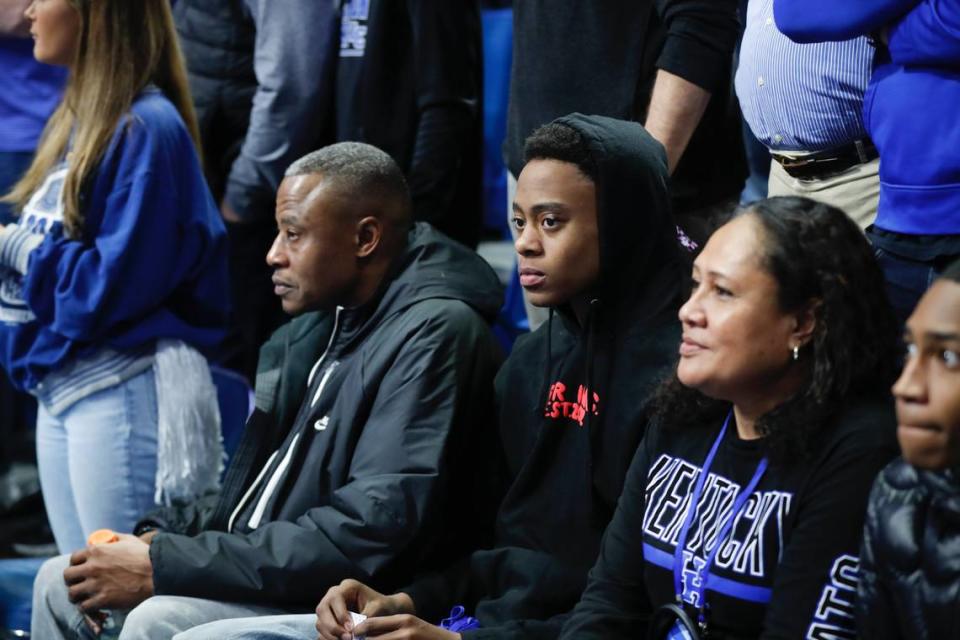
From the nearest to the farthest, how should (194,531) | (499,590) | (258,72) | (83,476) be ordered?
(499,590), (194,531), (83,476), (258,72)

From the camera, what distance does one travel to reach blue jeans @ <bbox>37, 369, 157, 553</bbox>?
13.4 ft

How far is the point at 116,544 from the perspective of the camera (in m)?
3.51

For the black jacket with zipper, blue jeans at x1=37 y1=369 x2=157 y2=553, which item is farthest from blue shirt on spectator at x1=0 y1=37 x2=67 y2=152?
the black jacket with zipper

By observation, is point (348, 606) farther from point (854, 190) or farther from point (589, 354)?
point (854, 190)

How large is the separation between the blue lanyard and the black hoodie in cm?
38

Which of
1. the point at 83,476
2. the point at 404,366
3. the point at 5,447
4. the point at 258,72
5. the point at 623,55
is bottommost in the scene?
the point at 5,447

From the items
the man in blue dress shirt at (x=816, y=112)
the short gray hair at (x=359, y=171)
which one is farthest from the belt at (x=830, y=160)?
the short gray hair at (x=359, y=171)

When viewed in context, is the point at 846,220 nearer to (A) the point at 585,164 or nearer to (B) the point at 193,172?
(A) the point at 585,164

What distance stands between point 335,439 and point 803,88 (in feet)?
4.10

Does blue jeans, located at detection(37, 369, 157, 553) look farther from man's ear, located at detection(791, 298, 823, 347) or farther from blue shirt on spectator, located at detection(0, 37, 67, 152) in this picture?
man's ear, located at detection(791, 298, 823, 347)

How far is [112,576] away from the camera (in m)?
3.47

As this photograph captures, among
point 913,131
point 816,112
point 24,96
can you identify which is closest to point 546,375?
point 816,112

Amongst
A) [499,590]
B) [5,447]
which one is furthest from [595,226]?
[5,447]

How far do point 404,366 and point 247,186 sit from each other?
173 centimetres
